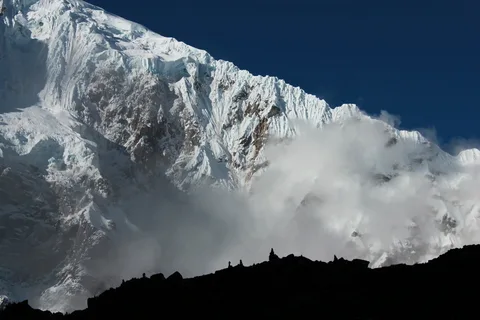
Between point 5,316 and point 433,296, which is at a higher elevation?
point 5,316

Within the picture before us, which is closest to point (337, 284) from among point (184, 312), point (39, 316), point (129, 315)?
point (184, 312)

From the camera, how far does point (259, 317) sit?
67.8 meters

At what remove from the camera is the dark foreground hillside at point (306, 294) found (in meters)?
65.8

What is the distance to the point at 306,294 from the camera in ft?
236

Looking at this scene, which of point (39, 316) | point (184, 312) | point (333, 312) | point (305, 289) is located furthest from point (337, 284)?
point (39, 316)

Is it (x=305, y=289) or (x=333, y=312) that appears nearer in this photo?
(x=333, y=312)

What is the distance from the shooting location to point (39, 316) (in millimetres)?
82250

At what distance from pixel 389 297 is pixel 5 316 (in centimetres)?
3855

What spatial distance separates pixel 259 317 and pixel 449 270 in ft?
55.9

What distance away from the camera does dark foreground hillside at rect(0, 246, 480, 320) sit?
216 feet

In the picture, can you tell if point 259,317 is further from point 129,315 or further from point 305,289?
point 129,315

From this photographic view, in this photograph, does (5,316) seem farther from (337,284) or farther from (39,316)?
(337,284)

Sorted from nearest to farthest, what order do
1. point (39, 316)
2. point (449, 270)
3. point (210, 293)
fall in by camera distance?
point (449, 270) < point (210, 293) < point (39, 316)

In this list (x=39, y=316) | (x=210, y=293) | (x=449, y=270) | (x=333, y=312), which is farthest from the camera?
(x=39, y=316)
